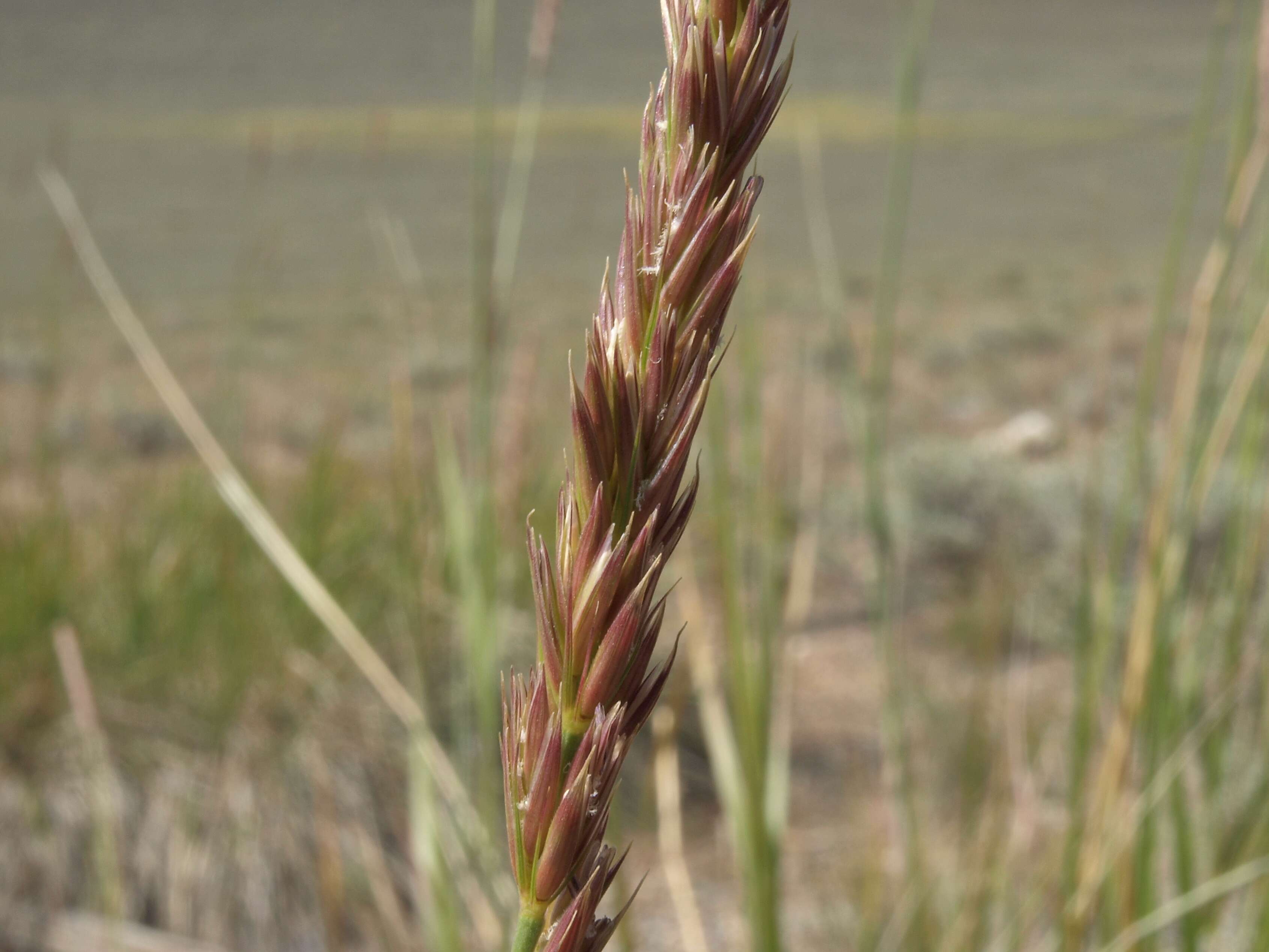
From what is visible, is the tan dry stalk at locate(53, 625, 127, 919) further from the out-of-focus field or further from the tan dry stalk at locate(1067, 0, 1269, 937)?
the tan dry stalk at locate(1067, 0, 1269, 937)

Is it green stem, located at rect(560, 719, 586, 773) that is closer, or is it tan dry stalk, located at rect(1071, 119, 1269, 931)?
green stem, located at rect(560, 719, 586, 773)

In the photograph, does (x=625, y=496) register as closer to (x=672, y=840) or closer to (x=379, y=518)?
(x=672, y=840)

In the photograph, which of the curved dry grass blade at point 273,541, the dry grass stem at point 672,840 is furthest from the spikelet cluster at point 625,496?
the dry grass stem at point 672,840

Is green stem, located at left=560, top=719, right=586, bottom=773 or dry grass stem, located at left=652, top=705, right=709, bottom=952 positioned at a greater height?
green stem, located at left=560, top=719, right=586, bottom=773

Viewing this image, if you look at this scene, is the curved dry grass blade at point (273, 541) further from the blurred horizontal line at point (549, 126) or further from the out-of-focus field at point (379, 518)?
the blurred horizontal line at point (549, 126)

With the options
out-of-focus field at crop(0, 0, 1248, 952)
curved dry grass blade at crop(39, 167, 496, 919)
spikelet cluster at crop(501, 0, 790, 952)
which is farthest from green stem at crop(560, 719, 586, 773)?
curved dry grass blade at crop(39, 167, 496, 919)

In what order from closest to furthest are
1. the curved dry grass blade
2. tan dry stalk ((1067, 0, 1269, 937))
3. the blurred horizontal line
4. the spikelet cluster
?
the spikelet cluster → the curved dry grass blade → tan dry stalk ((1067, 0, 1269, 937)) → the blurred horizontal line

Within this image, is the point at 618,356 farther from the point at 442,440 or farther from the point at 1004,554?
the point at 1004,554

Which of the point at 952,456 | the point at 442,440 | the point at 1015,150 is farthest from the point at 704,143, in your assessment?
the point at 1015,150
